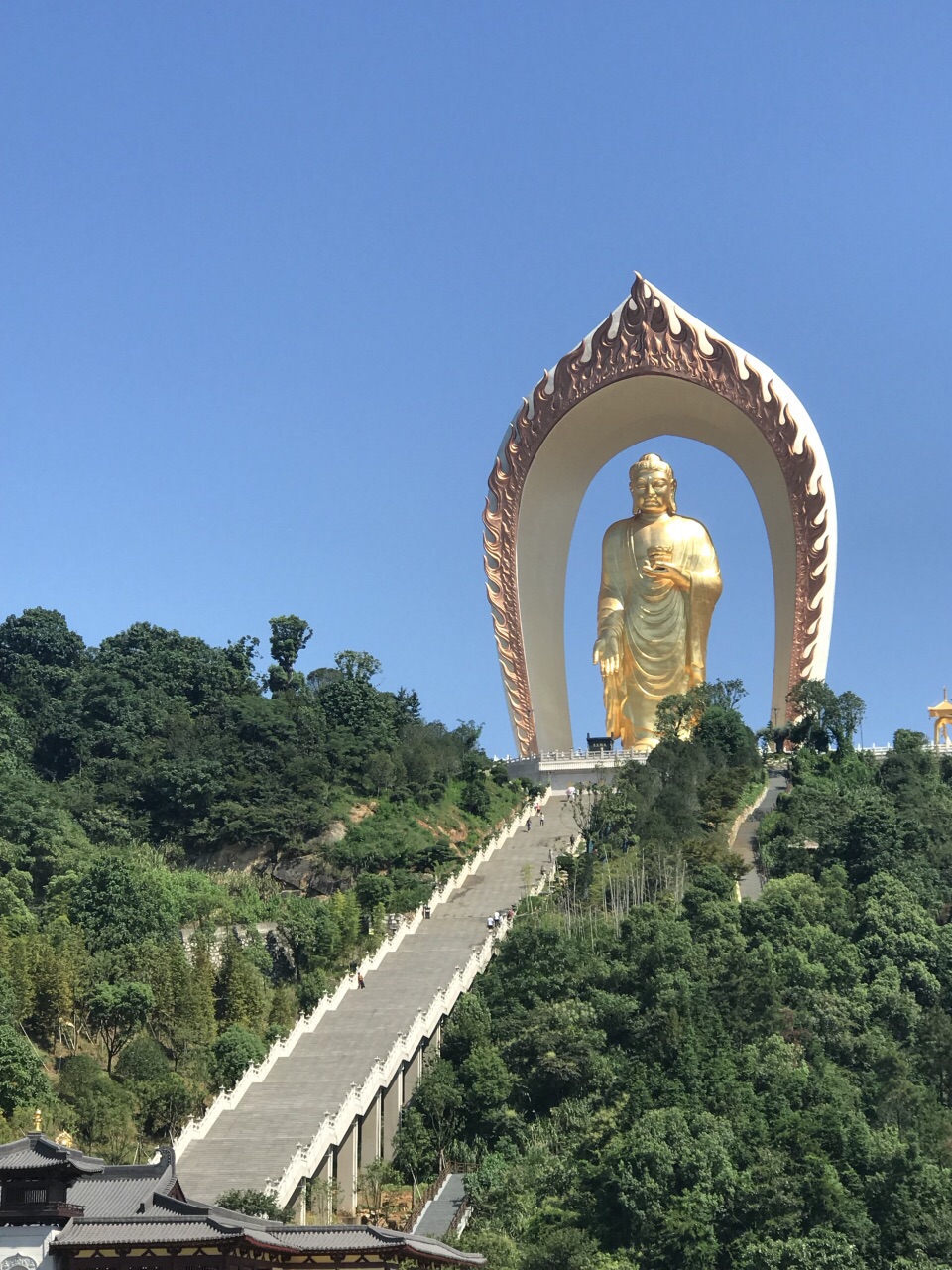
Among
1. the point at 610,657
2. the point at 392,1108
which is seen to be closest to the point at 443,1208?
the point at 392,1108

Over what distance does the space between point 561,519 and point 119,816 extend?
352 inches

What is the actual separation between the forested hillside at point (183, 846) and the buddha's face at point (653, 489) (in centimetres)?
474

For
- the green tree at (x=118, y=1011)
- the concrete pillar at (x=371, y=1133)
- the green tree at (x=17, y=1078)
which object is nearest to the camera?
the green tree at (x=17, y=1078)

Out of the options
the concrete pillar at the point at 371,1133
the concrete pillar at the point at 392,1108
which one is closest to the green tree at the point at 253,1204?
the concrete pillar at the point at 371,1133

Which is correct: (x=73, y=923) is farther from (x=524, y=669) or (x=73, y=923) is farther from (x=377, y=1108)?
(x=524, y=669)

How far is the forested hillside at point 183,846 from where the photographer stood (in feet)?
73.4

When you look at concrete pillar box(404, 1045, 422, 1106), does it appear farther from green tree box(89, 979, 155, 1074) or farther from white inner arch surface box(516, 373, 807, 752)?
white inner arch surface box(516, 373, 807, 752)

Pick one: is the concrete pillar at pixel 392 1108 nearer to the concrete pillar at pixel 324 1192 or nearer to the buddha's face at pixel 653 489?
the concrete pillar at pixel 324 1192

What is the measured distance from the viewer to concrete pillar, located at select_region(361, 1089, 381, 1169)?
69.6 ft

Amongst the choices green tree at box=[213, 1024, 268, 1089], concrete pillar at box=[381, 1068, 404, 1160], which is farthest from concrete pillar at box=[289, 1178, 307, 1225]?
green tree at box=[213, 1024, 268, 1089]

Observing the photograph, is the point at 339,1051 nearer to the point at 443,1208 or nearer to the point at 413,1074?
the point at 413,1074

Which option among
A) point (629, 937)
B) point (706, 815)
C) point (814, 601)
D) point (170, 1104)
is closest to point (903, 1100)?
point (629, 937)

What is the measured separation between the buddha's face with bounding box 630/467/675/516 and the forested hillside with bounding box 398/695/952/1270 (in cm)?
734

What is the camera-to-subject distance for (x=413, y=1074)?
74.5ft
